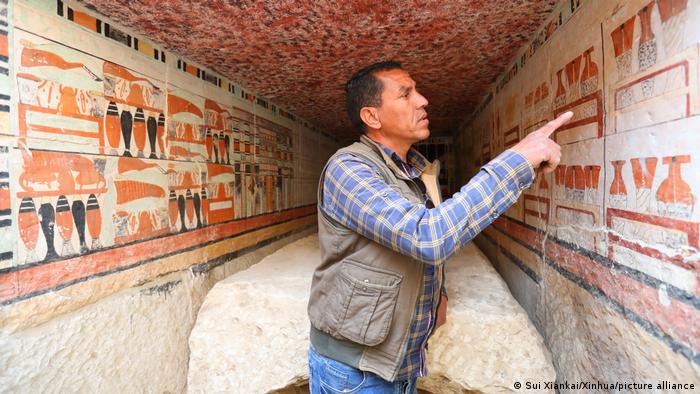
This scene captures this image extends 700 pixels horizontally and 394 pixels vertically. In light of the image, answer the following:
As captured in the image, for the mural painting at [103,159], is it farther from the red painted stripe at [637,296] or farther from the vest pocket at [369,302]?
the red painted stripe at [637,296]

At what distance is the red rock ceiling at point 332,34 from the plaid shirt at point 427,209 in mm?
1000

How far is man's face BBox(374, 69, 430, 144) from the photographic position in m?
1.46

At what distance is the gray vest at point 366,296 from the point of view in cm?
117

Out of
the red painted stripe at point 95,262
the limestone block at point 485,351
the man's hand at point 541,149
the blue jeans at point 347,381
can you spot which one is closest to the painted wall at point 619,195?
the limestone block at point 485,351

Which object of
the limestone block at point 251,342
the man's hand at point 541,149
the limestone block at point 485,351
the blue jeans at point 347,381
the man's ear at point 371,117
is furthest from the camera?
the limestone block at point 251,342

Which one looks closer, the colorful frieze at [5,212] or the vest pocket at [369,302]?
the vest pocket at [369,302]

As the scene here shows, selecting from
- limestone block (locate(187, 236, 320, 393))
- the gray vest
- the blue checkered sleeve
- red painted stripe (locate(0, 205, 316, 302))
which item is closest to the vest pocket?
the gray vest

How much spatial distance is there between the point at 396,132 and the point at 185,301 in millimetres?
1655

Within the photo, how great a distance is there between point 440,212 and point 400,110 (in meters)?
0.58

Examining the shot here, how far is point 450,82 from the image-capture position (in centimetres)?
306

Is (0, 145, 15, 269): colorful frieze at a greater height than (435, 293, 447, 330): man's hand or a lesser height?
greater

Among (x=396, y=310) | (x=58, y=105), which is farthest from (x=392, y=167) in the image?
(x=58, y=105)

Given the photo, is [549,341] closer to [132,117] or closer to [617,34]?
Result: [617,34]

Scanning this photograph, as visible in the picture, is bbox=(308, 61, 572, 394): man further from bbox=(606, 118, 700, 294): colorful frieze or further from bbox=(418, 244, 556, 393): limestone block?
bbox=(418, 244, 556, 393): limestone block
